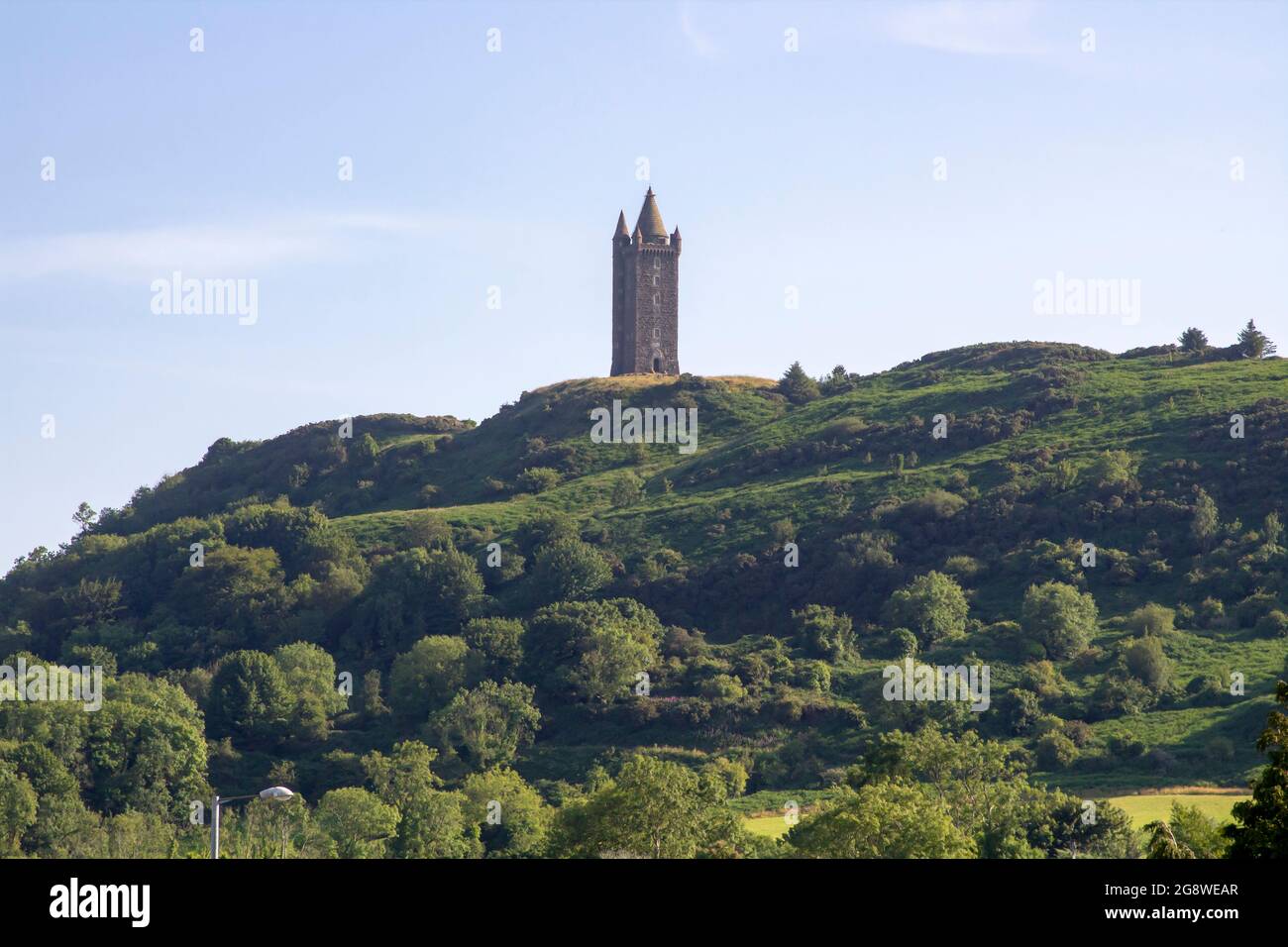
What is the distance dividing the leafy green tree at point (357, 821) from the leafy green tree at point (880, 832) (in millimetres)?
19264

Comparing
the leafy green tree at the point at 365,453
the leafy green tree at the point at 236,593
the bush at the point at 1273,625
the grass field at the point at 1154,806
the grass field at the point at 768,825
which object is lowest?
the grass field at the point at 768,825

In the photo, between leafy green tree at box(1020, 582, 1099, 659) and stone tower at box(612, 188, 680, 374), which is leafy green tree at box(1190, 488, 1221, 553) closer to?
leafy green tree at box(1020, 582, 1099, 659)

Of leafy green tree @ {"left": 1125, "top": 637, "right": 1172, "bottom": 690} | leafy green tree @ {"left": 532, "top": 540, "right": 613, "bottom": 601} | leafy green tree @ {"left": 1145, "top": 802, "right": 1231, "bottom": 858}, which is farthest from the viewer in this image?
leafy green tree @ {"left": 532, "top": 540, "right": 613, "bottom": 601}

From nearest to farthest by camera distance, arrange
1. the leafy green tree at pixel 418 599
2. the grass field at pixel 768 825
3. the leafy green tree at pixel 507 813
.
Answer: the grass field at pixel 768 825, the leafy green tree at pixel 507 813, the leafy green tree at pixel 418 599

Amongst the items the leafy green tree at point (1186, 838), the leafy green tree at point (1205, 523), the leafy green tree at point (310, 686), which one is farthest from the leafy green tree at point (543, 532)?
the leafy green tree at point (1186, 838)

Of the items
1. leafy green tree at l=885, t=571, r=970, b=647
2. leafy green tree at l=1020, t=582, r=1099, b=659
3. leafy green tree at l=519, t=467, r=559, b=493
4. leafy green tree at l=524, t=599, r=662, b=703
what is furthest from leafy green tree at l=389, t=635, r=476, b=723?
leafy green tree at l=519, t=467, r=559, b=493

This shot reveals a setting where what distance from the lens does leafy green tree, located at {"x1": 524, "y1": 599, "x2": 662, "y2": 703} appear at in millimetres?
91000

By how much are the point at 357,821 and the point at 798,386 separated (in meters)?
86.1

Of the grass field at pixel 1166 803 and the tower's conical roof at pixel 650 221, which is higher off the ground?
the tower's conical roof at pixel 650 221

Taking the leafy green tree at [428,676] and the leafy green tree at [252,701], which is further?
the leafy green tree at [428,676]

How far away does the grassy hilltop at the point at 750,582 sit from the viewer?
8075 centimetres

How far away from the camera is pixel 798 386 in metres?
146

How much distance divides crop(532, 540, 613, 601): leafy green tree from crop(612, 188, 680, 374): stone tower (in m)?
38.7

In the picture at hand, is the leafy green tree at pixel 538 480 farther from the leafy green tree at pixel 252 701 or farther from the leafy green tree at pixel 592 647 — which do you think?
the leafy green tree at pixel 252 701
